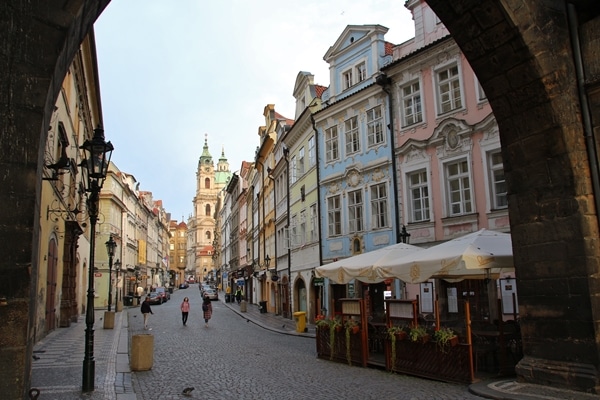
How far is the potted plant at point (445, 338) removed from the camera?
10.1m

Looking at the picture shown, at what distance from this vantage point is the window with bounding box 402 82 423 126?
19547mm

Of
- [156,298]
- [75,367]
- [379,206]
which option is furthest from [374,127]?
[156,298]

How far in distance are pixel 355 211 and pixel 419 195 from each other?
4045mm

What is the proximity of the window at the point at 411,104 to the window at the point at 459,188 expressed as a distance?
2.46m

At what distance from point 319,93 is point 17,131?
78.1 ft

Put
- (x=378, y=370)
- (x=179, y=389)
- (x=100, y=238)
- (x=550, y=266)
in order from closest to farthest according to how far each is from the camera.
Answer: (x=550, y=266)
(x=179, y=389)
(x=378, y=370)
(x=100, y=238)

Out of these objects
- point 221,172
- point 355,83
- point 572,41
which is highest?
point 221,172

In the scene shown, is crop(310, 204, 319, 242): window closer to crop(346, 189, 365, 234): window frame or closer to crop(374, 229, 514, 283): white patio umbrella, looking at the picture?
crop(346, 189, 365, 234): window frame

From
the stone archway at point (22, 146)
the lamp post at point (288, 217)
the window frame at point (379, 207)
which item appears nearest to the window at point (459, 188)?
the window frame at point (379, 207)

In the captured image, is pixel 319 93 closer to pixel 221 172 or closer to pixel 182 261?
pixel 221 172

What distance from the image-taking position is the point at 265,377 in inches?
436

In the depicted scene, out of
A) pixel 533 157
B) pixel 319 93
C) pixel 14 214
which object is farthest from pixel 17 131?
pixel 319 93

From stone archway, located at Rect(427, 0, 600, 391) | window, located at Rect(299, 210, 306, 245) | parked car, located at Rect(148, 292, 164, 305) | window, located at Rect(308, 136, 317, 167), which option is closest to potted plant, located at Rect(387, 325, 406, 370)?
stone archway, located at Rect(427, 0, 600, 391)

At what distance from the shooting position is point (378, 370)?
1177 centimetres
